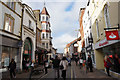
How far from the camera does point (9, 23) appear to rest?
10.7 meters

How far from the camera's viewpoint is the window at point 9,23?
10.1 m

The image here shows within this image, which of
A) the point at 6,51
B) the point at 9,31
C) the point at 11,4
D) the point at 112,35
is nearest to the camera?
the point at 112,35

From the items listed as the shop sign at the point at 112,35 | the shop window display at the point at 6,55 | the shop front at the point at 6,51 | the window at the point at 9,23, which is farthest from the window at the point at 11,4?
the shop sign at the point at 112,35

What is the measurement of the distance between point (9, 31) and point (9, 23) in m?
0.91

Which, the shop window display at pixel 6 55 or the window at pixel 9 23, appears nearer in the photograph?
the shop window display at pixel 6 55

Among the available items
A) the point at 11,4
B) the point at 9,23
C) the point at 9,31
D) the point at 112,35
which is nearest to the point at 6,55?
the point at 9,31

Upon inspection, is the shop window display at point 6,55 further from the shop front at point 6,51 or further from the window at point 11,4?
the window at point 11,4

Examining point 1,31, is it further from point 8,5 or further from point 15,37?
point 8,5

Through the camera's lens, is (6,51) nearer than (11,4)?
Yes

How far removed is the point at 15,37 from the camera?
11.7m

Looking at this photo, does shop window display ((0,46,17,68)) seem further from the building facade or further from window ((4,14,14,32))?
window ((4,14,14,32))

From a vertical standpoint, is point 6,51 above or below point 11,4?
below

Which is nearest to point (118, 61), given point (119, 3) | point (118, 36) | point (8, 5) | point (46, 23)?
point (118, 36)

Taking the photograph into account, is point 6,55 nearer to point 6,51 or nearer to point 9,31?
point 6,51
